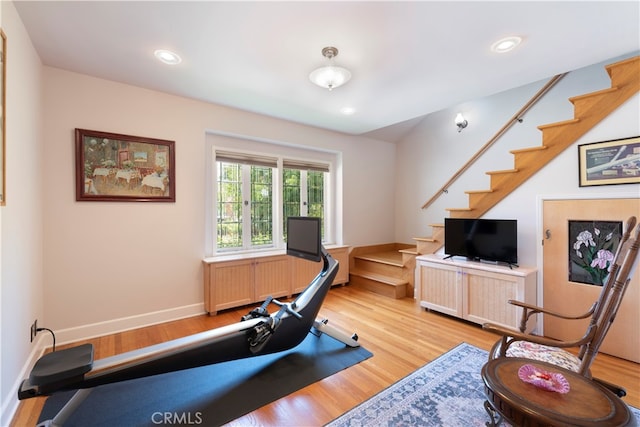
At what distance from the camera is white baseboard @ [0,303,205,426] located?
2090mm

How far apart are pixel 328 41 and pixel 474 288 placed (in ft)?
9.61

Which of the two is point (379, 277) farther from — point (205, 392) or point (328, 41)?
point (328, 41)

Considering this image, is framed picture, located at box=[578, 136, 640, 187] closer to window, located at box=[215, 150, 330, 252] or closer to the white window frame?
the white window frame

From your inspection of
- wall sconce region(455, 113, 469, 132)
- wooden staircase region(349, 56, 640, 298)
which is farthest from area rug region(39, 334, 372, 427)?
wall sconce region(455, 113, 469, 132)

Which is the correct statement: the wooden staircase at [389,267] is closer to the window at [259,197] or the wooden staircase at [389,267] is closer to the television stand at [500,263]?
the television stand at [500,263]

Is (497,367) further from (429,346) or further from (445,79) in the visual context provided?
(445,79)

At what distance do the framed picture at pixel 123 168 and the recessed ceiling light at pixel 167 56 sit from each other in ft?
3.24

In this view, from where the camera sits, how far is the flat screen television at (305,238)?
2473 millimetres

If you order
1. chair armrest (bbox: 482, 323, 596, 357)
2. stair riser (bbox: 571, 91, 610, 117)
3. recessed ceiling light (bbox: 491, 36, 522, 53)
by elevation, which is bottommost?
chair armrest (bbox: 482, 323, 596, 357)

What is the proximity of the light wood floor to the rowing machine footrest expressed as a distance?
51cm

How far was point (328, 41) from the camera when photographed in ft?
7.30

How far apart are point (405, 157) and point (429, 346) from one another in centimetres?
391

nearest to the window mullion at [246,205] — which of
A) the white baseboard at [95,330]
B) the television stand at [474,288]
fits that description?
the white baseboard at [95,330]

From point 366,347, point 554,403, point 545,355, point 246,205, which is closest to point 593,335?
point 545,355
